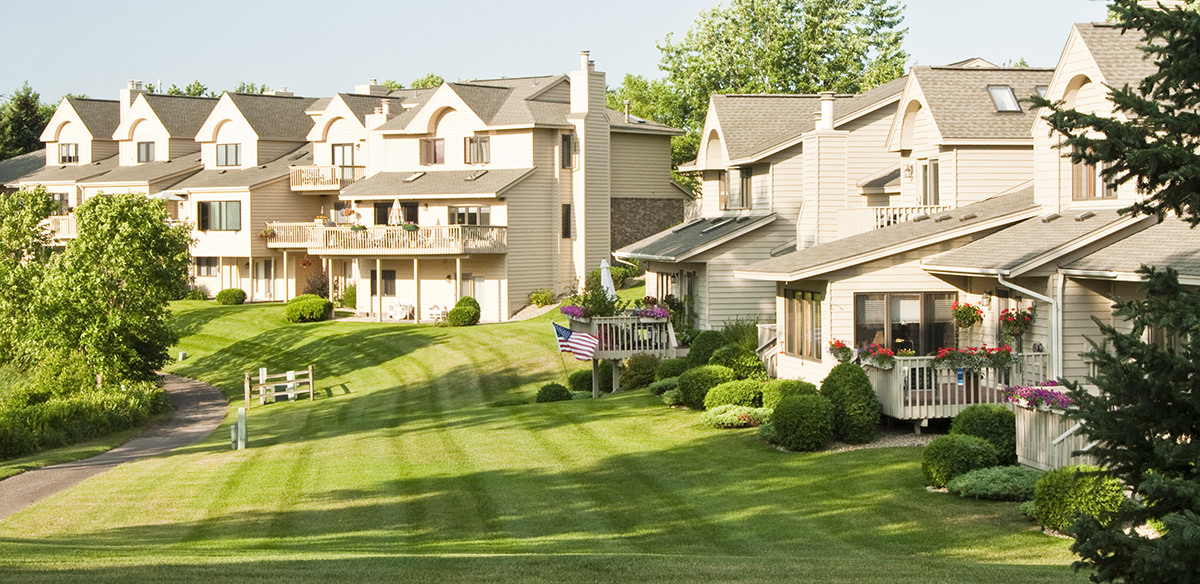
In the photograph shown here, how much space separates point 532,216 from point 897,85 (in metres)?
20.9

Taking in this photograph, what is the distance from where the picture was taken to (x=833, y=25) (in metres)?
71.1

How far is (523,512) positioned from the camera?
19547 millimetres

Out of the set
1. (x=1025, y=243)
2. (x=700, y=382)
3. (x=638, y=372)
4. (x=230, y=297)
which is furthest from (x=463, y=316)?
(x=1025, y=243)

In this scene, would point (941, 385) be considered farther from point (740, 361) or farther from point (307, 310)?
point (307, 310)

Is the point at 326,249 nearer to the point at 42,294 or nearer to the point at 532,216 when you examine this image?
the point at 532,216

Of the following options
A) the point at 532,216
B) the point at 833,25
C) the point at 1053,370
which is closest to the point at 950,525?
the point at 1053,370

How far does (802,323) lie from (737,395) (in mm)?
2645

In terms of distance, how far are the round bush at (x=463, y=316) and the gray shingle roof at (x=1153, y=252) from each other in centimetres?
3229

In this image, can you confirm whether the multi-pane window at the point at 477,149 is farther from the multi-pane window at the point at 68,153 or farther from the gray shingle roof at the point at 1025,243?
the multi-pane window at the point at 68,153

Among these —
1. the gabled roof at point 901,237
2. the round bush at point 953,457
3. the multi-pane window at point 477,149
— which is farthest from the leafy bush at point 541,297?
the round bush at point 953,457

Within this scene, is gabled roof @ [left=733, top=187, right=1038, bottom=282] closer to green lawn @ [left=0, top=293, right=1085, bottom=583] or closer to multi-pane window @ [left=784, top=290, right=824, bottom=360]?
multi-pane window @ [left=784, top=290, right=824, bottom=360]

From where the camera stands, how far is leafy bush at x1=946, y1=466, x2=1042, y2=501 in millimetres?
18094

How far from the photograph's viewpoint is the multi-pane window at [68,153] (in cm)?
7825

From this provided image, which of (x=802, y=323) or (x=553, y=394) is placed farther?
(x=553, y=394)
